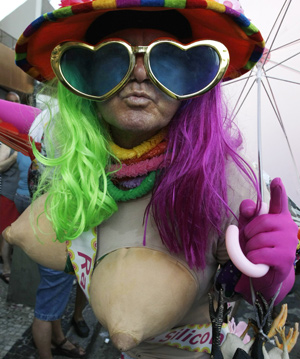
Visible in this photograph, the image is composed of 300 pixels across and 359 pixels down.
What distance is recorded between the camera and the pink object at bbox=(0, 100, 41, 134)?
154 centimetres

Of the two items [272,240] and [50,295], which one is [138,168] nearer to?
[272,240]

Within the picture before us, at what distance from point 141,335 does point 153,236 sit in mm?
268

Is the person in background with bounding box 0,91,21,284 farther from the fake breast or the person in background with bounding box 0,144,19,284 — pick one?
the fake breast

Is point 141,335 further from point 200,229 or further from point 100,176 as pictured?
point 100,176

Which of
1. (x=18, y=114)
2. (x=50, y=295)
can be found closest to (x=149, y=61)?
(x=18, y=114)

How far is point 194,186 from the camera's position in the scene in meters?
0.96

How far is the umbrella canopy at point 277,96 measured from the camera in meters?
1.48

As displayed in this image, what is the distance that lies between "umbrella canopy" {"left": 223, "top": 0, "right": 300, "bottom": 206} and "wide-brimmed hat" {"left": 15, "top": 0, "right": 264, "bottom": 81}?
1.35 feet

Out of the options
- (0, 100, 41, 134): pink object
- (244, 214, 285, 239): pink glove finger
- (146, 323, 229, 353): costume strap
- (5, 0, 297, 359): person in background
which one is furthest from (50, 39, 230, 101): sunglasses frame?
(146, 323, 229, 353): costume strap

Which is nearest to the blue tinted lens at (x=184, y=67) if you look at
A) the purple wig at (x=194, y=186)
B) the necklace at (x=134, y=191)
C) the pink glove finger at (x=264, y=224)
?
the purple wig at (x=194, y=186)

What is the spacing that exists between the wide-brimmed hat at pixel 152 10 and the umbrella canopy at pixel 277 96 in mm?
411

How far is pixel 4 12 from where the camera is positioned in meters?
3.90

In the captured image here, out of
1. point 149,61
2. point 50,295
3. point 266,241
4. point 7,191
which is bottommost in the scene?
point 7,191

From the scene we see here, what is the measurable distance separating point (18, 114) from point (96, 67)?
671 millimetres
